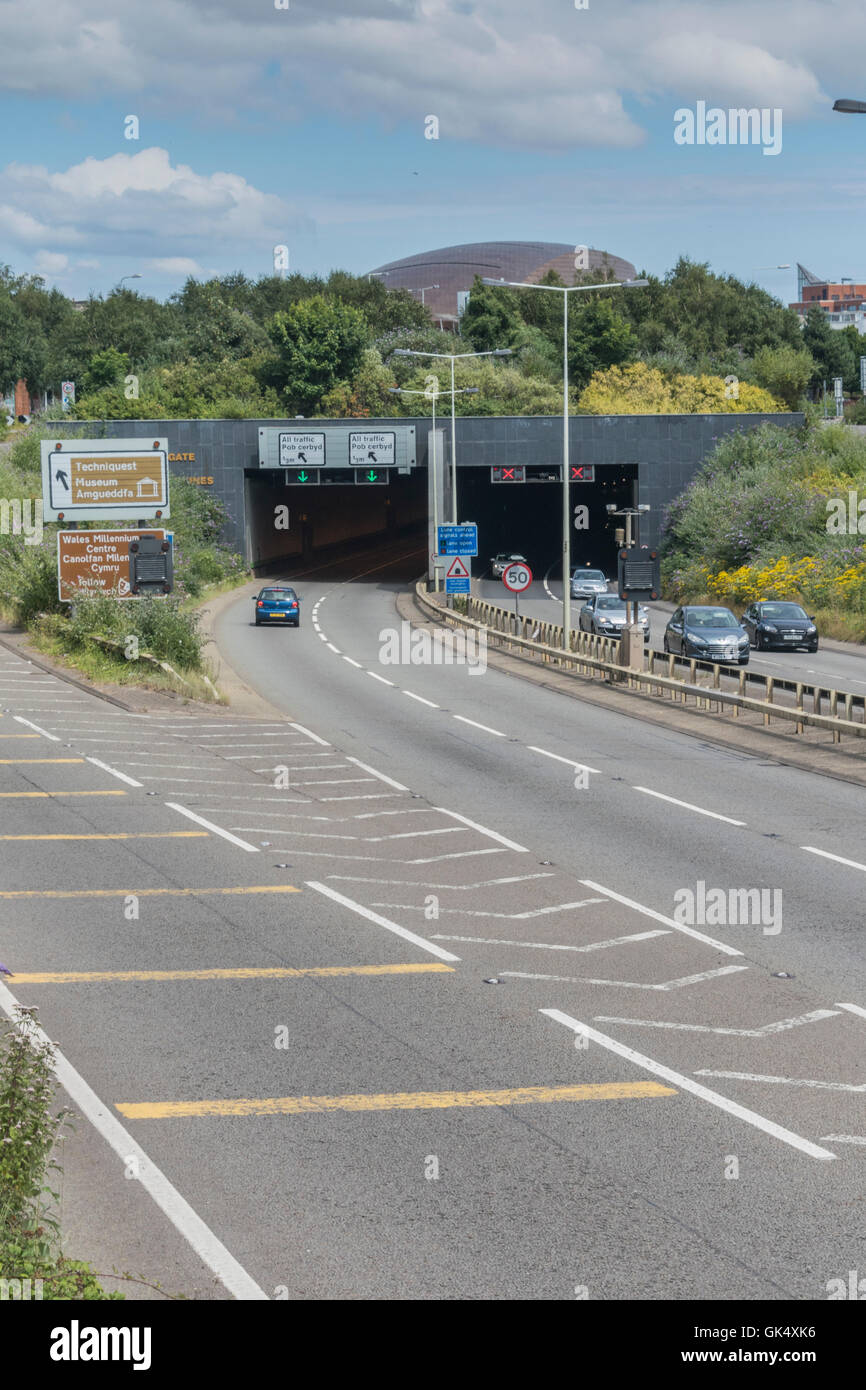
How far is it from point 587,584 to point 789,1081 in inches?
1993

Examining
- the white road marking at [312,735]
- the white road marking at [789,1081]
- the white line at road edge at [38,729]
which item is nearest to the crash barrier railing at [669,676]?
the white road marking at [312,735]

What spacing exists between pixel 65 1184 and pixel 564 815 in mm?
12435

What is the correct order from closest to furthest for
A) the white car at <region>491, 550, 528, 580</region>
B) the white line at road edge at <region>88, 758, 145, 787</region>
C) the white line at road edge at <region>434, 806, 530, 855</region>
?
the white line at road edge at <region>434, 806, 530, 855</region> < the white line at road edge at <region>88, 758, 145, 787</region> < the white car at <region>491, 550, 528, 580</region>

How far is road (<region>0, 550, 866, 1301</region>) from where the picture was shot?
24.9 ft

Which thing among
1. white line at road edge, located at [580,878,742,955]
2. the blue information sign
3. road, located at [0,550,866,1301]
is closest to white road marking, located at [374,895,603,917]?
road, located at [0,550,866,1301]

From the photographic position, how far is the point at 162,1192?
815cm

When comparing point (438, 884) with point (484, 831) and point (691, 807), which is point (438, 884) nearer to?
point (484, 831)

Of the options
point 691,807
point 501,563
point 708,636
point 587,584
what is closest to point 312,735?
point 691,807

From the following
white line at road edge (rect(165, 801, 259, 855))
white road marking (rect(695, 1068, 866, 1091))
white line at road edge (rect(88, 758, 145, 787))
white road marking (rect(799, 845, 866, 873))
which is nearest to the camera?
white road marking (rect(695, 1068, 866, 1091))

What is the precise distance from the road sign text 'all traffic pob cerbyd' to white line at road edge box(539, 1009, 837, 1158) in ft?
99.7

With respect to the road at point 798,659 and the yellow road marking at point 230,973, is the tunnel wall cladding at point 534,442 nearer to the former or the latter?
the road at point 798,659

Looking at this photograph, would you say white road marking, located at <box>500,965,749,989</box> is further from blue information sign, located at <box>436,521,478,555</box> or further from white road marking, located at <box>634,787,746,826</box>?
blue information sign, located at <box>436,521,478,555</box>

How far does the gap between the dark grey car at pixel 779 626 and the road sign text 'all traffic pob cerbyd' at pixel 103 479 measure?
18.7m

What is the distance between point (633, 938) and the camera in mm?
13617
